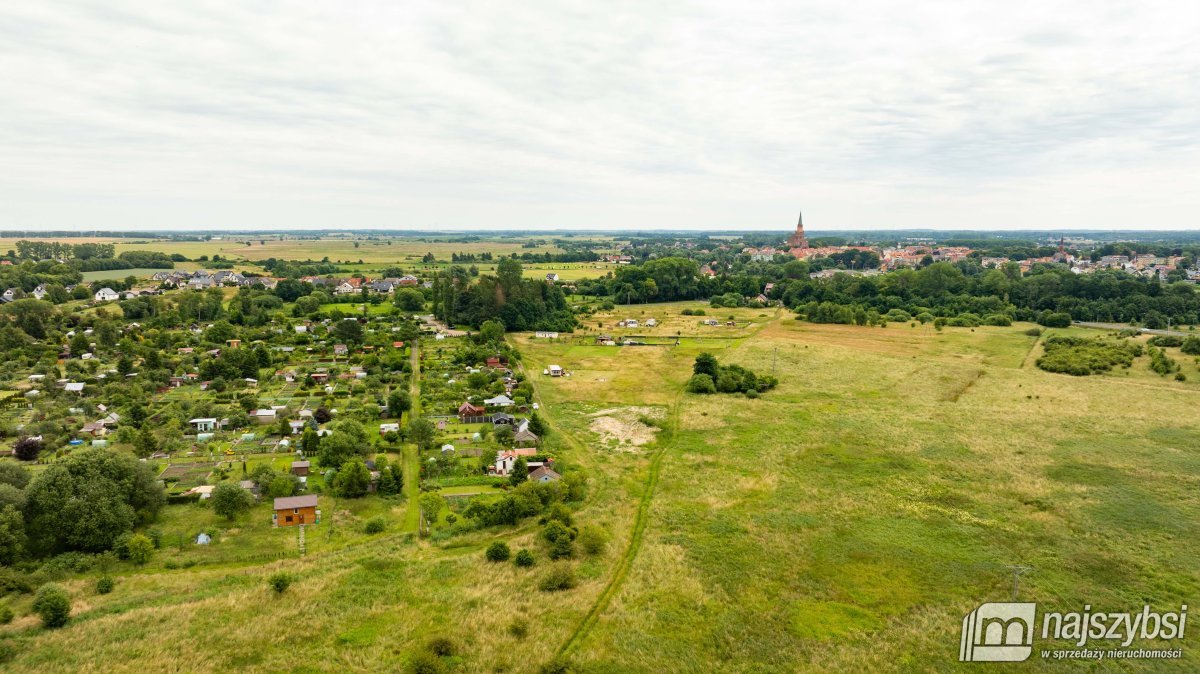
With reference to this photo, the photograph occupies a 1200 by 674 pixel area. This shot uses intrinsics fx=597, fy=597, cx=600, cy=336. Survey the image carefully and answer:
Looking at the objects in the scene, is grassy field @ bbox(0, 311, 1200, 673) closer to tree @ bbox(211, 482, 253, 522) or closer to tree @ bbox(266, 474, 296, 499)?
tree @ bbox(211, 482, 253, 522)

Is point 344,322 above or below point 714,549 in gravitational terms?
above

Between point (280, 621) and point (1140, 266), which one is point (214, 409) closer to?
point (280, 621)

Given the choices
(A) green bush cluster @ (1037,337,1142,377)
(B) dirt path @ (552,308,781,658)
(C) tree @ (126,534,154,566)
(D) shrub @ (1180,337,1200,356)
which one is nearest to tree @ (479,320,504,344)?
(B) dirt path @ (552,308,781,658)

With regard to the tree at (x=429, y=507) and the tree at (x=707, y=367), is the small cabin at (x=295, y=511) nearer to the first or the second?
the tree at (x=429, y=507)

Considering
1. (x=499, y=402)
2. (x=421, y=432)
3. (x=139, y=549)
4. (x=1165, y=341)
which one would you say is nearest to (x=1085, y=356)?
(x=1165, y=341)

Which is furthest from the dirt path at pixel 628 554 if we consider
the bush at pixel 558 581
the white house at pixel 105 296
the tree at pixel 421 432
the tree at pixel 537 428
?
the white house at pixel 105 296

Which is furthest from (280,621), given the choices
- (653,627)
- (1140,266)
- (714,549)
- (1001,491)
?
(1140,266)

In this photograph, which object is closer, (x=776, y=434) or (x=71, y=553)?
(x=71, y=553)

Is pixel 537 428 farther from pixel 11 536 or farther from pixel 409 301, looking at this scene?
pixel 409 301
